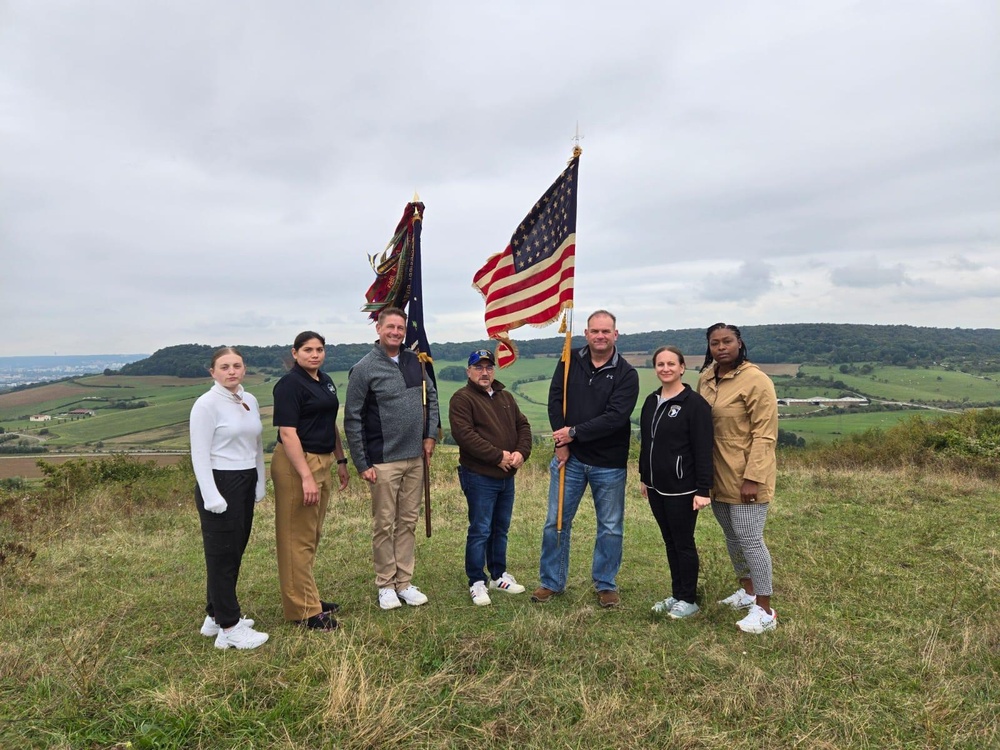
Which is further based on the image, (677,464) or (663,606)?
(663,606)

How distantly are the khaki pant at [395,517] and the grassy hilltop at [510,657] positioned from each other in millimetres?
352

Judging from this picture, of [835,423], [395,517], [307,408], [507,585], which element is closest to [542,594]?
[507,585]

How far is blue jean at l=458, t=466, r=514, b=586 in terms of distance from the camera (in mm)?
4859

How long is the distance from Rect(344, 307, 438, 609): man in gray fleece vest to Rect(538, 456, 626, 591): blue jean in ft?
4.14

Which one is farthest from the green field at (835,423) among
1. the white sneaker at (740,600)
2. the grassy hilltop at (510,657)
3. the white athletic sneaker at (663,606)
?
the white athletic sneaker at (663,606)

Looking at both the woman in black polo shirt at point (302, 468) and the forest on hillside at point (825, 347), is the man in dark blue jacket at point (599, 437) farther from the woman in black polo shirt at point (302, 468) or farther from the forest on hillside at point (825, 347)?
the forest on hillside at point (825, 347)

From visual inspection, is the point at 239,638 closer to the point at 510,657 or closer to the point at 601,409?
the point at 510,657

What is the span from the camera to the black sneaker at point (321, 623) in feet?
13.9

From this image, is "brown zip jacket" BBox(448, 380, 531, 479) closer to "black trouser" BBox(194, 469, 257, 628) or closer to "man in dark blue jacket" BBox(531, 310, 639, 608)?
"man in dark blue jacket" BBox(531, 310, 639, 608)

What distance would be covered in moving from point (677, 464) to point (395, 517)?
2.54 m

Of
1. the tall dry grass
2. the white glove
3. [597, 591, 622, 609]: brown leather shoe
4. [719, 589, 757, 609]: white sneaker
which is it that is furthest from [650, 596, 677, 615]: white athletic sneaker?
the white glove

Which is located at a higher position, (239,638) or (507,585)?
(239,638)

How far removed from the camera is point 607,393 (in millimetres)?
4590

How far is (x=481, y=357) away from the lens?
15.9ft
